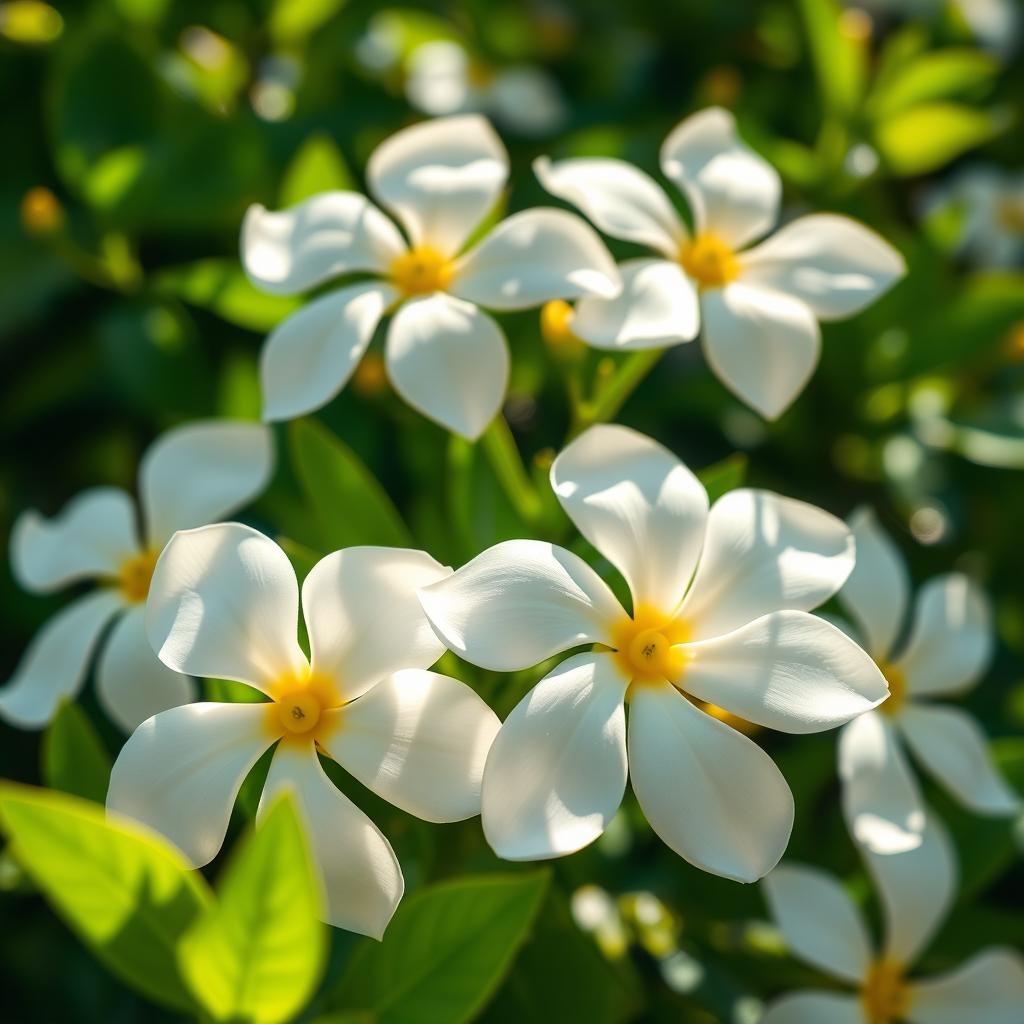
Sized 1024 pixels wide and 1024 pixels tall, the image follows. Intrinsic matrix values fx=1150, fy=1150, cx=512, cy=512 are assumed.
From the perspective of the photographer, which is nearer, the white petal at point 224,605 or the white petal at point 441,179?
the white petal at point 224,605

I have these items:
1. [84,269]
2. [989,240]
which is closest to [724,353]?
[84,269]

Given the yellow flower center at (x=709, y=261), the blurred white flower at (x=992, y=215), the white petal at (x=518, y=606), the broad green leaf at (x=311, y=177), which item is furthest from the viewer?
the blurred white flower at (x=992, y=215)

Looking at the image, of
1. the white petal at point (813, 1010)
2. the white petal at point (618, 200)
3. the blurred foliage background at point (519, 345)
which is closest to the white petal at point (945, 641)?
the blurred foliage background at point (519, 345)

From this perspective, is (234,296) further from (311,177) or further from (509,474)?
(509,474)

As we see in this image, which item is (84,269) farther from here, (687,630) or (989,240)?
(989,240)

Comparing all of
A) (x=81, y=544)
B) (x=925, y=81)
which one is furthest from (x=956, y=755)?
(x=925, y=81)

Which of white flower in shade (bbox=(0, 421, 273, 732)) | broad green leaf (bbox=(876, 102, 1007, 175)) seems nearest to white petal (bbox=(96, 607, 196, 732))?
white flower in shade (bbox=(0, 421, 273, 732))

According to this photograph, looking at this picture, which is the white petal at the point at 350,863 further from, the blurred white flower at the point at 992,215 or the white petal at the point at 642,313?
the blurred white flower at the point at 992,215
